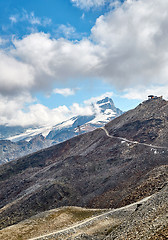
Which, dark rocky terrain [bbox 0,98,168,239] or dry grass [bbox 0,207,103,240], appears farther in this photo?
dark rocky terrain [bbox 0,98,168,239]

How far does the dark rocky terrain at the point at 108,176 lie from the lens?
233ft

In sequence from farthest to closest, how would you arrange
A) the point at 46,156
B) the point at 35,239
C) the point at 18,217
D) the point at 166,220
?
the point at 46,156 → the point at 18,217 → the point at 35,239 → the point at 166,220

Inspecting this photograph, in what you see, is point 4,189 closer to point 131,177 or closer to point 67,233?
point 131,177

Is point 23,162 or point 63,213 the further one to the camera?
point 23,162

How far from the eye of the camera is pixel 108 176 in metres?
92.1

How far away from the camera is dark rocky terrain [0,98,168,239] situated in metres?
70.9

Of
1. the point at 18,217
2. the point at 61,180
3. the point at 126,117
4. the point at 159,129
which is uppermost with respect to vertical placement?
the point at 126,117

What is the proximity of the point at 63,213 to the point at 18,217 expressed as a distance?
1242 inches

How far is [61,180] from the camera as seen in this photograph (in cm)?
10169

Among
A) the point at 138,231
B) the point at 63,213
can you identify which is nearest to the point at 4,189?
the point at 63,213

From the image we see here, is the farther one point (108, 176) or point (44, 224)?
point (108, 176)

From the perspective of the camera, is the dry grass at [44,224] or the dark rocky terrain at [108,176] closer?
the dry grass at [44,224]

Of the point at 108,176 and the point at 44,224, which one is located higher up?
the point at 108,176

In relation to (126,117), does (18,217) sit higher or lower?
lower
